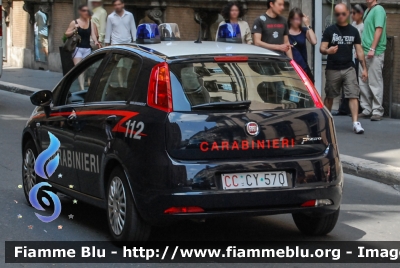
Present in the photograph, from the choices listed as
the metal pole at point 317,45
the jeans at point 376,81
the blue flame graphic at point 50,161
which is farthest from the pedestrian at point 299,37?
the blue flame graphic at point 50,161

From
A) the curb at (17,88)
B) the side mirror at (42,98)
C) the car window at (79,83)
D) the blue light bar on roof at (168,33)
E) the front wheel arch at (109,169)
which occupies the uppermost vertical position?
the blue light bar on roof at (168,33)

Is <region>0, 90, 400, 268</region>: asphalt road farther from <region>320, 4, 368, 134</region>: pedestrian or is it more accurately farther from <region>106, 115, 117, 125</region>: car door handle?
<region>320, 4, 368, 134</region>: pedestrian

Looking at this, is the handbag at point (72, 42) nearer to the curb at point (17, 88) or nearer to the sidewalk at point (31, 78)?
the curb at point (17, 88)

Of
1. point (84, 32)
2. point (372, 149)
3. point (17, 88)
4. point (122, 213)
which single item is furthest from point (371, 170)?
point (17, 88)

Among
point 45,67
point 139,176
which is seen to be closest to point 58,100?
point 139,176

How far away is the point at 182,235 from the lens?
288 inches

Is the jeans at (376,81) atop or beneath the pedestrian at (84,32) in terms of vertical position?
beneath

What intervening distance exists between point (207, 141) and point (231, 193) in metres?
0.39

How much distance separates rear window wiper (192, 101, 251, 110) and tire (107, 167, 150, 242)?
2.54 feet

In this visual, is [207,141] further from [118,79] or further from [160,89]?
[118,79]

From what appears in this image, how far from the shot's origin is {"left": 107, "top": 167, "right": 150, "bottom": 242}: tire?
6559 mm

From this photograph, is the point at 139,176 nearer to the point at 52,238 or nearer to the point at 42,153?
the point at 52,238

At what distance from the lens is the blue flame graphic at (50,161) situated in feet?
26.0

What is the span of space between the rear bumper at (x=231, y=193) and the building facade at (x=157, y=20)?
23.7 feet
